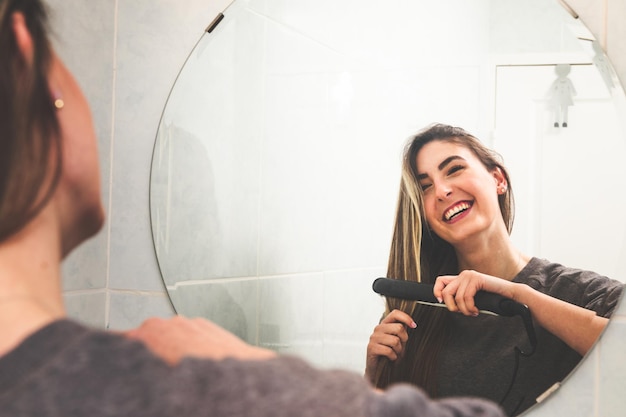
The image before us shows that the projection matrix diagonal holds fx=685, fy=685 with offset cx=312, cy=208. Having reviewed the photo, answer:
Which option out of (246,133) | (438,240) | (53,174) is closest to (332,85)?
(246,133)

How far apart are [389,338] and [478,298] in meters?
0.15

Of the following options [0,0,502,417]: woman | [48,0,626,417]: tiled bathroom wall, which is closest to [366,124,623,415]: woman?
[48,0,626,417]: tiled bathroom wall

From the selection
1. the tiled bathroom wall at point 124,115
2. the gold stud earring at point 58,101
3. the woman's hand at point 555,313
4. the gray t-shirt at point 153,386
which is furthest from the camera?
the tiled bathroom wall at point 124,115

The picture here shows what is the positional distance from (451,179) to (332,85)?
0.86ft

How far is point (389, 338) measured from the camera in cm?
105

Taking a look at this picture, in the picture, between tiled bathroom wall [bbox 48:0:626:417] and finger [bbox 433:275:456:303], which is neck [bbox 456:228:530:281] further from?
tiled bathroom wall [bbox 48:0:626:417]

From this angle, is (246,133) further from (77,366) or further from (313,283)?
(77,366)

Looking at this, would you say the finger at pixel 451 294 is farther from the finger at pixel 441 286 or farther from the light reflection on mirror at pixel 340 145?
the light reflection on mirror at pixel 340 145

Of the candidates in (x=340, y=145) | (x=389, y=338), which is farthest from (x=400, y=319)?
(x=340, y=145)

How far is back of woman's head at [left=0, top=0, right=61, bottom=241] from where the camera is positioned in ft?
1.54

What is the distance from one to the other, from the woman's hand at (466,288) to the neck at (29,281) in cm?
62

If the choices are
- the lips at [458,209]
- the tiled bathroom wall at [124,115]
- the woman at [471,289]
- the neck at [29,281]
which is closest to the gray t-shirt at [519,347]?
the woman at [471,289]

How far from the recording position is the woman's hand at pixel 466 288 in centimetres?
99

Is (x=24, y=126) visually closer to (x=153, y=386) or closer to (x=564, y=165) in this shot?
(x=153, y=386)
